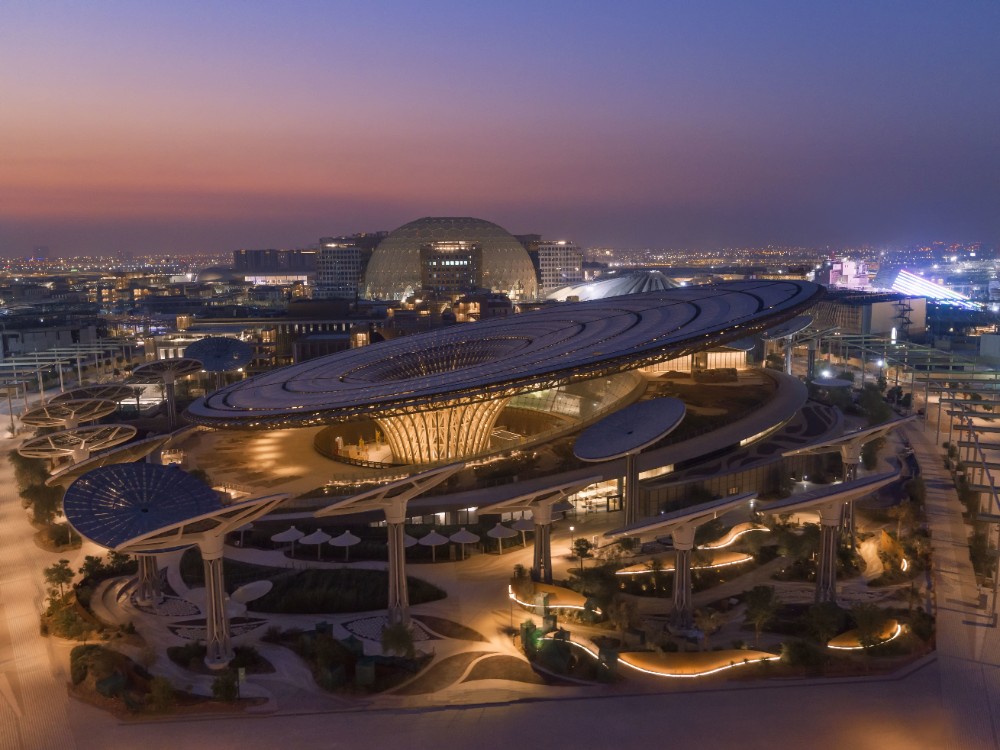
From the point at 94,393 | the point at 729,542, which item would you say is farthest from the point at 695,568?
the point at 94,393

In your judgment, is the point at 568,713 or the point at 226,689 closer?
the point at 568,713

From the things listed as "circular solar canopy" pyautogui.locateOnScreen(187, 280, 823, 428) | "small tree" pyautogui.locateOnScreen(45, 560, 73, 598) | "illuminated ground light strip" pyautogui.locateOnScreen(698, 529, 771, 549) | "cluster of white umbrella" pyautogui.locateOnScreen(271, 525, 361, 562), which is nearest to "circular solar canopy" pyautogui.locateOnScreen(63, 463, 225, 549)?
"small tree" pyautogui.locateOnScreen(45, 560, 73, 598)

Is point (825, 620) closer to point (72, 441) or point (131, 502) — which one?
point (131, 502)

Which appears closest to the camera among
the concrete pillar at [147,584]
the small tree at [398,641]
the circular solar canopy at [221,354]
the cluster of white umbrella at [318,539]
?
the small tree at [398,641]

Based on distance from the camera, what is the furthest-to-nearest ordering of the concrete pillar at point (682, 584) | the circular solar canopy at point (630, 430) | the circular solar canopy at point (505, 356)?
the circular solar canopy at point (505, 356)
the circular solar canopy at point (630, 430)
the concrete pillar at point (682, 584)

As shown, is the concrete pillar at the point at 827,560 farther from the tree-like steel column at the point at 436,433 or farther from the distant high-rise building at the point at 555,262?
the distant high-rise building at the point at 555,262

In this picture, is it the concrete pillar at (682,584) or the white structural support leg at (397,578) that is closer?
the concrete pillar at (682,584)

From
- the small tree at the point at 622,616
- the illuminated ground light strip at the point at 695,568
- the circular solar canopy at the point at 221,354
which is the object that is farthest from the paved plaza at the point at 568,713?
the circular solar canopy at the point at 221,354
